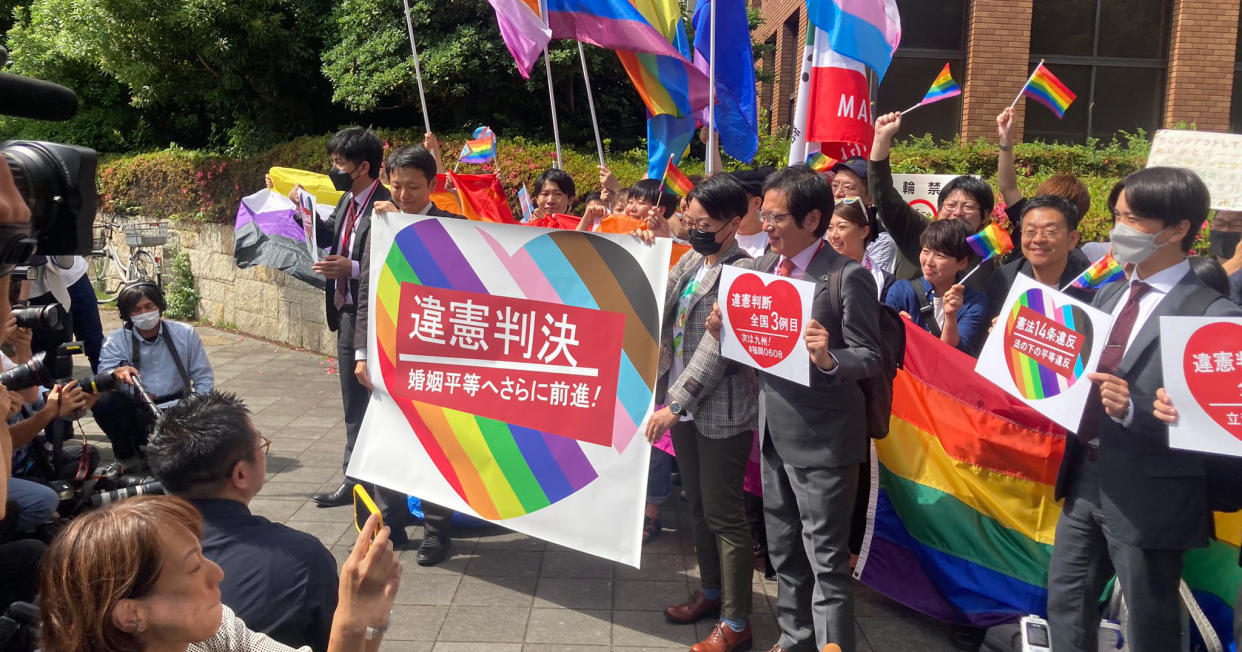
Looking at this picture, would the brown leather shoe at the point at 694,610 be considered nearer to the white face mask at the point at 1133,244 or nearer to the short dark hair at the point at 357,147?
the white face mask at the point at 1133,244

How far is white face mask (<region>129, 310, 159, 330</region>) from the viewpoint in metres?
5.64

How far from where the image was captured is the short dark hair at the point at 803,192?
130 inches

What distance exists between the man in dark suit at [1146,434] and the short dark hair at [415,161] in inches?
120

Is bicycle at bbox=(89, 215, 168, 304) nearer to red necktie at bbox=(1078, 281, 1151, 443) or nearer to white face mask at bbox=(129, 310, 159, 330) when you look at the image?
white face mask at bbox=(129, 310, 159, 330)

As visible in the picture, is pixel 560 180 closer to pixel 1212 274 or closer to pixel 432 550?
pixel 432 550

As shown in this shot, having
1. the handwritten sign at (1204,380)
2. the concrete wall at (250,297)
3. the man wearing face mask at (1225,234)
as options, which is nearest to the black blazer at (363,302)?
the handwritten sign at (1204,380)

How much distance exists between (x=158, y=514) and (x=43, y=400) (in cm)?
375

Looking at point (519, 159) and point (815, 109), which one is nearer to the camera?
point (815, 109)

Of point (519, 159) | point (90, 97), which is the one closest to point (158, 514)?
point (519, 159)

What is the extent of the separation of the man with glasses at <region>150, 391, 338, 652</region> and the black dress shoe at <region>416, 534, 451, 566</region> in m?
2.06

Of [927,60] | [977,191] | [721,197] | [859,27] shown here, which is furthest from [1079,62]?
[721,197]

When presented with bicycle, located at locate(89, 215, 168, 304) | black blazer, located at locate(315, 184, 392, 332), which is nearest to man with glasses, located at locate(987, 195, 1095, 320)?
black blazer, located at locate(315, 184, 392, 332)

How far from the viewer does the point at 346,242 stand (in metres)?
5.01

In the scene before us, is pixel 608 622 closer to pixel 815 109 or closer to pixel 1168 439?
pixel 1168 439
